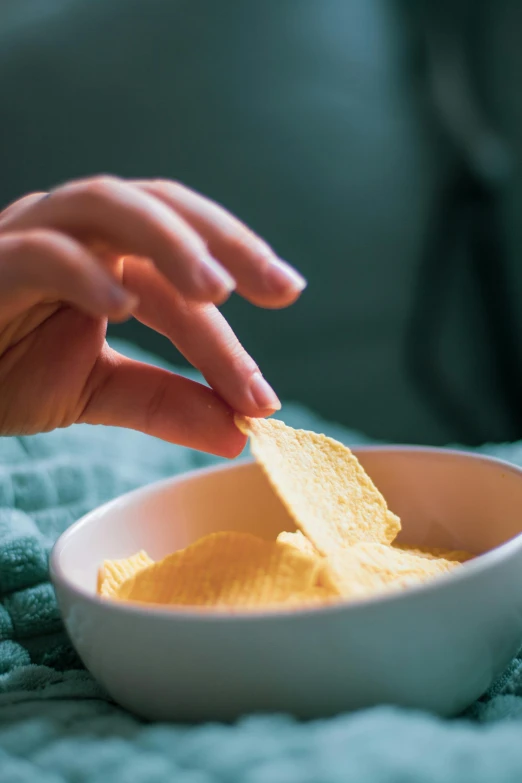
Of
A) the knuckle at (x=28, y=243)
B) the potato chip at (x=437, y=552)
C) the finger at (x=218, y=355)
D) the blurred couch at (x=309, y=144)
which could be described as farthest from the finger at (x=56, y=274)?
the blurred couch at (x=309, y=144)

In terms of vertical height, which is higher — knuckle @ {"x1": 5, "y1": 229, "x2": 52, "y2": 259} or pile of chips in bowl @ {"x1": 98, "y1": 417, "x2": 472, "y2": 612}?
knuckle @ {"x1": 5, "y1": 229, "x2": 52, "y2": 259}

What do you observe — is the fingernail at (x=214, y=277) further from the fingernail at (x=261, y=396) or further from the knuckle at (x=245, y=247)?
the fingernail at (x=261, y=396)

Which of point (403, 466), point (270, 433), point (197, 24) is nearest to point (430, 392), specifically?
point (197, 24)

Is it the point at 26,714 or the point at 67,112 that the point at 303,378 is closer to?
the point at 67,112

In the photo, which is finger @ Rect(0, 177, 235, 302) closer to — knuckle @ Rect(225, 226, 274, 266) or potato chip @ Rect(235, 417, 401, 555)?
knuckle @ Rect(225, 226, 274, 266)

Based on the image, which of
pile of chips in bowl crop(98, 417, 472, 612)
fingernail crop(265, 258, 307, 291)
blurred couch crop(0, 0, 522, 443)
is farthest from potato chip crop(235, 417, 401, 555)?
blurred couch crop(0, 0, 522, 443)

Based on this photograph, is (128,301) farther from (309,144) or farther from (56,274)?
(309,144)
